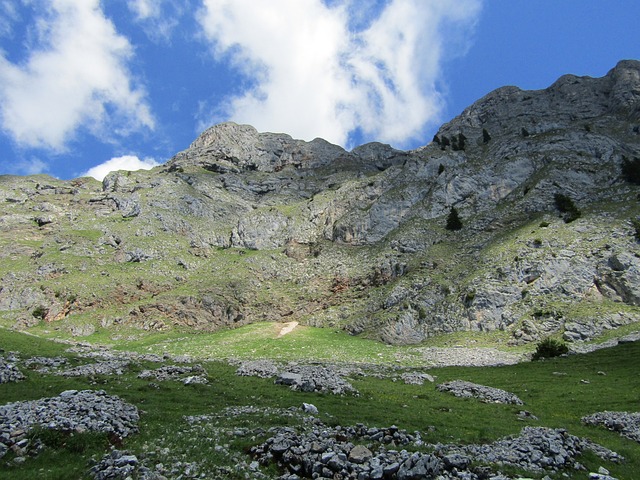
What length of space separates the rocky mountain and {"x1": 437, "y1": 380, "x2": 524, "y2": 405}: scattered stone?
2953 centimetres

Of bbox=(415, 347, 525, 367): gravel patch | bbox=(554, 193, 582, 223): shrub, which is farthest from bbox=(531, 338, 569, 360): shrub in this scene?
bbox=(554, 193, 582, 223): shrub

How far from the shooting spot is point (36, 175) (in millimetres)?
167875

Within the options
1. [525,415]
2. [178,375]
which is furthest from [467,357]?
[178,375]

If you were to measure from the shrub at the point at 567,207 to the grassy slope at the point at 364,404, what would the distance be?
45.1m

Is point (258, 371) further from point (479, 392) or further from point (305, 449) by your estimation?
point (305, 449)

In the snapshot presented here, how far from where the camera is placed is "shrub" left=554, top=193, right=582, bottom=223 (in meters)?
81.1

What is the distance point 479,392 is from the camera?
32.7 meters

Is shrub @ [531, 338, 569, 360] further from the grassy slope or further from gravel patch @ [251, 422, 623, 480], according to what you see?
gravel patch @ [251, 422, 623, 480]

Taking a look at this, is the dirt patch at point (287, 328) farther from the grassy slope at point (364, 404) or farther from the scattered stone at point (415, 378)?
the scattered stone at point (415, 378)

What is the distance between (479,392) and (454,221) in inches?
2864

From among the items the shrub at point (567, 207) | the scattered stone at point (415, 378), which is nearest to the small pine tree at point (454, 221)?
the shrub at point (567, 207)

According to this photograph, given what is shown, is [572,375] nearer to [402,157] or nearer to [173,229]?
[173,229]

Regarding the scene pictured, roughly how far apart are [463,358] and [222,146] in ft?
524

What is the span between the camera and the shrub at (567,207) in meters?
81.1
